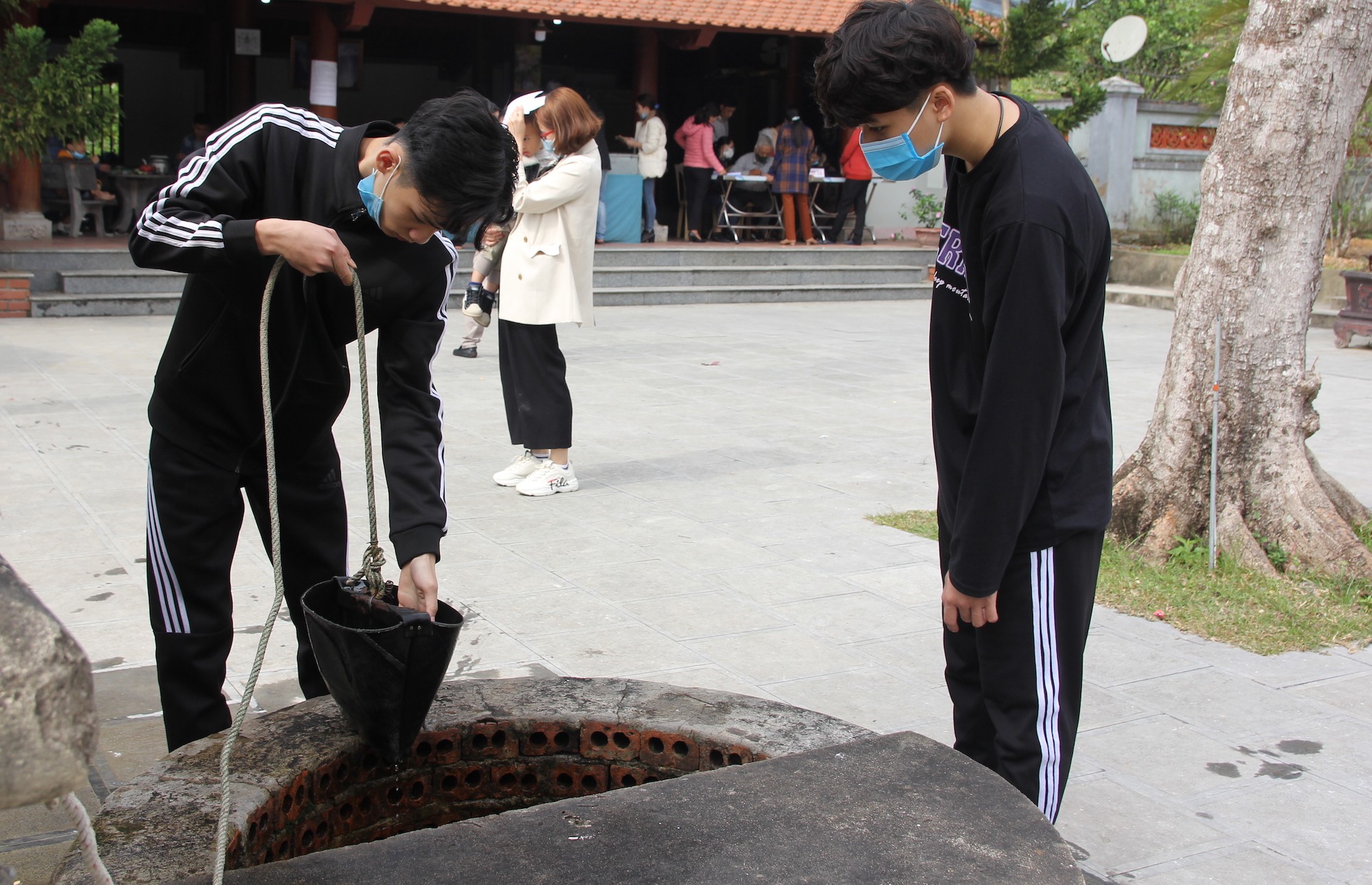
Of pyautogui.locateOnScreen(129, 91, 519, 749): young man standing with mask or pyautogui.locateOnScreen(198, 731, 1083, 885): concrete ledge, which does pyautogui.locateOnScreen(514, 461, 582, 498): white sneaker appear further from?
pyautogui.locateOnScreen(198, 731, 1083, 885): concrete ledge

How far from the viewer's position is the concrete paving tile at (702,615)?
3.91 meters

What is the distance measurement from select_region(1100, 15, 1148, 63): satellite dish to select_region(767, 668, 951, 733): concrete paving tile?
51.5ft

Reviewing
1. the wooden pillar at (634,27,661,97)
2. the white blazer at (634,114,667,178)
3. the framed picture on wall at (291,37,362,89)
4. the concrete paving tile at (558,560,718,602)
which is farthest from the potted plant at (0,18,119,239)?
the concrete paving tile at (558,560,718,602)

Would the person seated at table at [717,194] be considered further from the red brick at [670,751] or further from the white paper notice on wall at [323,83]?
the red brick at [670,751]

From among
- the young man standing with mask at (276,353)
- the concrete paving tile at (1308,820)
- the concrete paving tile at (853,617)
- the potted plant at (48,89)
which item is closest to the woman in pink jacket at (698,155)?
the potted plant at (48,89)

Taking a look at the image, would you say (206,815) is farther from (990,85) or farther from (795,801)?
(990,85)

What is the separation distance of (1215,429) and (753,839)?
3.48 metres

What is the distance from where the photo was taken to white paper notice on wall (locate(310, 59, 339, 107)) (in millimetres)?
13828

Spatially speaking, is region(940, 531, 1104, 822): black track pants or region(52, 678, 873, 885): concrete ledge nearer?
region(52, 678, 873, 885): concrete ledge

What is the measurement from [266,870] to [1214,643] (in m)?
3.30

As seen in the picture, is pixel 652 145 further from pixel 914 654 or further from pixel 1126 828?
pixel 1126 828

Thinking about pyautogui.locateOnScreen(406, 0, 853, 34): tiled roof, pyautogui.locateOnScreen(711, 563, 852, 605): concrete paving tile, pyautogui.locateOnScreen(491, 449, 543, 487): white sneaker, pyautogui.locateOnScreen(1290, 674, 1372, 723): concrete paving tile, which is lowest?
pyautogui.locateOnScreen(1290, 674, 1372, 723): concrete paving tile

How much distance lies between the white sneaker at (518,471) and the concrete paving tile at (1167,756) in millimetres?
3051

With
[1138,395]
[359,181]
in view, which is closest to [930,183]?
[1138,395]
